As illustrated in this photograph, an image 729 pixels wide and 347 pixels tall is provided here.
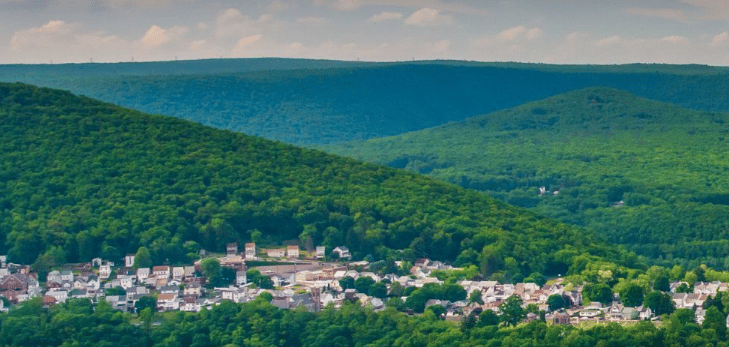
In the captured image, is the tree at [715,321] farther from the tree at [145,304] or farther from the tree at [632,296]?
the tree at [145,304]

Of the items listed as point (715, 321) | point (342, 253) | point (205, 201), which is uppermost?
point (205, 201)

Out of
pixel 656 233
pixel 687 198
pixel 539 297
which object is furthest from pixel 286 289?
pixel 687 198

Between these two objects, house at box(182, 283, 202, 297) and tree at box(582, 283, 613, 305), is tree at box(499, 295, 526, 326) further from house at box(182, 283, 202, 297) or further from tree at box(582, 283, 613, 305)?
house at box(182, 283, 202, 297)

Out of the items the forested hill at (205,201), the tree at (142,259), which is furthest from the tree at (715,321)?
the tree at (142,259)

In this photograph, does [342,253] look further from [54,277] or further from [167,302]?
[54,277]

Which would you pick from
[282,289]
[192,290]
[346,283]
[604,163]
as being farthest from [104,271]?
[604,163]

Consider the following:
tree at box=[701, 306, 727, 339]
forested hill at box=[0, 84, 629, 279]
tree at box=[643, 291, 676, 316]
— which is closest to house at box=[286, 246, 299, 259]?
forested hill at box=[0, 84, 629, 279]

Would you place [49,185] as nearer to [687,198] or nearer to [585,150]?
[687,198]
